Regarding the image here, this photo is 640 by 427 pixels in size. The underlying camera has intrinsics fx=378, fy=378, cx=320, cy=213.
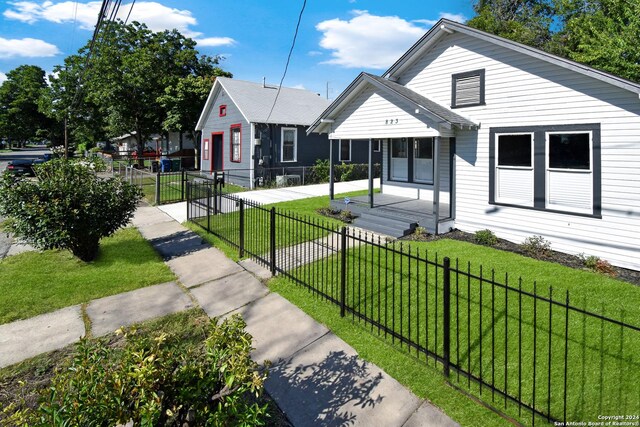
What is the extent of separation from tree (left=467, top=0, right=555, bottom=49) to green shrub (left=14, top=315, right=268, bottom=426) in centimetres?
2702

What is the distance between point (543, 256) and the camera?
8586mm

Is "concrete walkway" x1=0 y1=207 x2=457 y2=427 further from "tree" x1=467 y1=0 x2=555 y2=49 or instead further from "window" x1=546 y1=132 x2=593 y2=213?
"tree" x1=467 y1=0 x2=555 y2=49

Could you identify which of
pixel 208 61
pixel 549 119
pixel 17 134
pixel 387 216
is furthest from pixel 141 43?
pixel 17 134

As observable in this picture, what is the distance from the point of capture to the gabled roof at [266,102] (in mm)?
20953

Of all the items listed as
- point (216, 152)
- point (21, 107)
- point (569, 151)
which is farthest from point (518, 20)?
point (21, 107)

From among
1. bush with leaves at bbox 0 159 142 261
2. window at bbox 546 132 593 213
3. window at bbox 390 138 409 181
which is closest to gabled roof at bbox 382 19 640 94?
window at bbox 546 132 593 213

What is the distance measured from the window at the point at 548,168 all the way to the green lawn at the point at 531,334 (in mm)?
2009

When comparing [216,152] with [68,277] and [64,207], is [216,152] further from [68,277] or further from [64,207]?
[68,277]

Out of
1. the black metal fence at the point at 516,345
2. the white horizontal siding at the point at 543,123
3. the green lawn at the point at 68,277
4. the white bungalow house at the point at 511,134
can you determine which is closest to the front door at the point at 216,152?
the white bungalow house at the point at 511,134

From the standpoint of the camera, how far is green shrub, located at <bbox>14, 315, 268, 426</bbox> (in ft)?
7.97

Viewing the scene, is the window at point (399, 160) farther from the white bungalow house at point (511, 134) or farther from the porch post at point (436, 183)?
the porch post at point (436, 183)

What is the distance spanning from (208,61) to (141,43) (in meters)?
6.13

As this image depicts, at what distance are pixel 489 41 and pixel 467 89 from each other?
4.17 ft

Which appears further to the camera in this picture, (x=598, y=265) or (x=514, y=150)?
(x=514, y=150)
